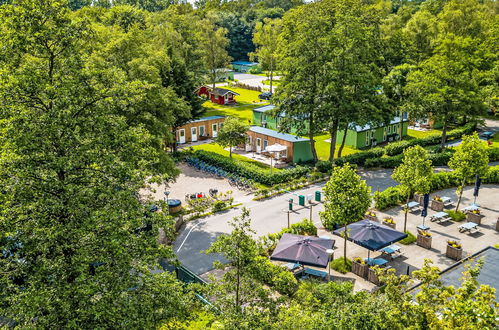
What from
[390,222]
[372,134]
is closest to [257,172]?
[390,222]

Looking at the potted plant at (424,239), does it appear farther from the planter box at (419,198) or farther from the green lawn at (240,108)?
the green lawn at (240,108)

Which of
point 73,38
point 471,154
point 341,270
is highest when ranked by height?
point 73,38

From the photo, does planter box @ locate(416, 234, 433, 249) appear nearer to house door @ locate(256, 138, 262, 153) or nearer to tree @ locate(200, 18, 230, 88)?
house door @ locate(256, 138, 262, 153)

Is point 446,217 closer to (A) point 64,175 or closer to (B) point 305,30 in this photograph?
(B) point 305,30

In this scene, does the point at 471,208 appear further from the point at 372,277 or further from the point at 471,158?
the point at 372,277

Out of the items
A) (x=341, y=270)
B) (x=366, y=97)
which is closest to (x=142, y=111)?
(x=341, y=270)

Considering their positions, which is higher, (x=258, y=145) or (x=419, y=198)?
(x=258, y=145)
